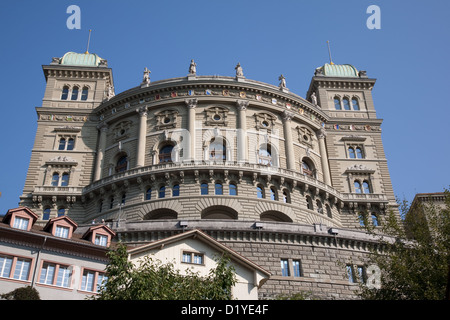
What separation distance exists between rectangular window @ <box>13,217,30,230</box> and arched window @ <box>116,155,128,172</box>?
2725cm

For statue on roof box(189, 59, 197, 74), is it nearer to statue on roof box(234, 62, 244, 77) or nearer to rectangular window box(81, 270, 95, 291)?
statue on roof box(234, 62, 244, 77)

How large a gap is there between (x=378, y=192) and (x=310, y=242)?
2289 centimetres

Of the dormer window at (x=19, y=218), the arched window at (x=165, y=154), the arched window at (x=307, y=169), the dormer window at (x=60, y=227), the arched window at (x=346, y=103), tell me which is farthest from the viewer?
the arched window at (x=346, y=103)

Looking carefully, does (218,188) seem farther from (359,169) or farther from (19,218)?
(19,218)

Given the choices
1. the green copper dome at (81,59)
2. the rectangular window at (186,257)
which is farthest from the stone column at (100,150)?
the rectangular window at (186,257)

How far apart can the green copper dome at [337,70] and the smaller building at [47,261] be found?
51.7 m

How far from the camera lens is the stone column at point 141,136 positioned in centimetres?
5748

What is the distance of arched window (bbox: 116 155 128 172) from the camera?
2349 inches

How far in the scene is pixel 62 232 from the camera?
33000mm

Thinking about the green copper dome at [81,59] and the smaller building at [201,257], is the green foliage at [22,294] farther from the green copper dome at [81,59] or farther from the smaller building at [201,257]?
the green copper dome at [81,59]

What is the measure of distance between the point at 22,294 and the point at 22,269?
3.20 metres

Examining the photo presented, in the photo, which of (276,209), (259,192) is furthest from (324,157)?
(276,209)

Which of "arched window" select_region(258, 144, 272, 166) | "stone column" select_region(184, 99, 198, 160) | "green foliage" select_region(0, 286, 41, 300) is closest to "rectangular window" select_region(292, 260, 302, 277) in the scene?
"arched window" select_region(258, 144, 272, 166)
